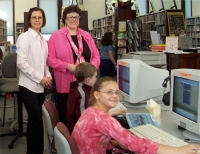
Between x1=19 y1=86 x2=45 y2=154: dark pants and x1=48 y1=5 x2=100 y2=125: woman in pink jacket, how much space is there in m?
0.19

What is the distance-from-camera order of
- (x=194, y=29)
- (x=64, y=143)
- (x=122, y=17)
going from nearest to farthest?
1. (x=64, y=143)
2. (x=122, y=17)
3. (x=194, y=29)

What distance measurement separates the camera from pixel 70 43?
9.22 feet

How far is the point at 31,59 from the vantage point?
2773mm

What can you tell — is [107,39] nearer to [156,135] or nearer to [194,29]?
[194,29]

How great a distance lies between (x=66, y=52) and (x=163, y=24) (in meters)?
5.97

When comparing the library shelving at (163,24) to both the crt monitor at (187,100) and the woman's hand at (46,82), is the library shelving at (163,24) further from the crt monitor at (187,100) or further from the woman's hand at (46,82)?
the crt monitor at (187,100)

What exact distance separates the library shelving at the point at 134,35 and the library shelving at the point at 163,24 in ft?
2.11

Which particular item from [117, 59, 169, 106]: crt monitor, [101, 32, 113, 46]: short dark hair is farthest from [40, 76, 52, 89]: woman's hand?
[101, 32, 113, 46]: short dark hair

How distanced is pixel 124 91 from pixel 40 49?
33.0 inches

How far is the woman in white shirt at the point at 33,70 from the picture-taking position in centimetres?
272

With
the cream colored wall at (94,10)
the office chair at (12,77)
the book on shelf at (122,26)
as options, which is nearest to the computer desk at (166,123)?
the office chair at (12,77)

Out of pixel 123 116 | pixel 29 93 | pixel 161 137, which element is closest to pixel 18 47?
pixel 29 93

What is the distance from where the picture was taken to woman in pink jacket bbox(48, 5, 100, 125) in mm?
2797

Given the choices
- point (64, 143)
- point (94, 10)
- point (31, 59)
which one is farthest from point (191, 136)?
point (94, 10)
